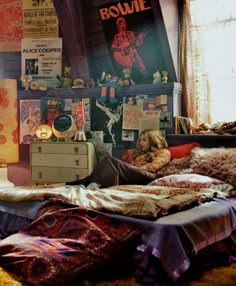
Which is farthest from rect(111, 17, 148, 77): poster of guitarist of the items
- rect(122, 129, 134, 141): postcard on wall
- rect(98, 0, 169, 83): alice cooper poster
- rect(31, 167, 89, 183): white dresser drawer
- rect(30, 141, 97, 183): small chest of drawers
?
rect(31, 167, 89, 183): white dresser drawer

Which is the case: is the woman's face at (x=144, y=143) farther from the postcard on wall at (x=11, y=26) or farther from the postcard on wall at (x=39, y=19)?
the postcard on wall at (x=11, y=26)

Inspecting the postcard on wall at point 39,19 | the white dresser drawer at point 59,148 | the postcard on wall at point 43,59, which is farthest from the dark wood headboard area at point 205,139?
the postcard on wall at point 39,19

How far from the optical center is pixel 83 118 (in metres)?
4.65

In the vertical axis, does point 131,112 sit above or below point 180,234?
above

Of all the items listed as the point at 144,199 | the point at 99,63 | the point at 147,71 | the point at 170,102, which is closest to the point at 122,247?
the point at 144,199

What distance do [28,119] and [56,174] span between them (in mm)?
1044

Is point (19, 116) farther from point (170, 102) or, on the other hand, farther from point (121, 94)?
point (170, 102)

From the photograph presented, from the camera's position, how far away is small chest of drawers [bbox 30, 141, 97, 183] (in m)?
4.48

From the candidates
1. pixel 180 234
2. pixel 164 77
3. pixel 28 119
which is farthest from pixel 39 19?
pixel 180 234

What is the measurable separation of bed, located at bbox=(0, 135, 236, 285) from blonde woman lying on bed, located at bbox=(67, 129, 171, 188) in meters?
0.42

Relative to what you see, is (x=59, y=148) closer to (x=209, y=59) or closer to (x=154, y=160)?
(x=154, y=160)

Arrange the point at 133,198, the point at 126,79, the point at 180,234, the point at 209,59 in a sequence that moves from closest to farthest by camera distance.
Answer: the point at 180,234, the point at 133,198, the point at 209,59, the point at 126,79

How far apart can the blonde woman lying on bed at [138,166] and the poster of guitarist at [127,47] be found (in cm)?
86

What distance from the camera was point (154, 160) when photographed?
3.99m
